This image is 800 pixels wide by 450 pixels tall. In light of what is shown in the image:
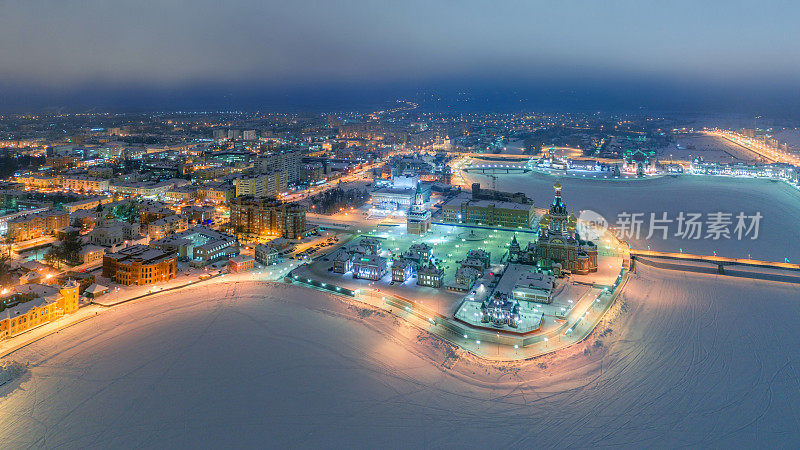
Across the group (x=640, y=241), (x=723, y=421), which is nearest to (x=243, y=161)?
(x=640, y=241)

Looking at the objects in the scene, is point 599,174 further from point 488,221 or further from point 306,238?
point 306,238

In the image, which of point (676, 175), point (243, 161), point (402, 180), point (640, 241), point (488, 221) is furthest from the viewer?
point (243, 161)

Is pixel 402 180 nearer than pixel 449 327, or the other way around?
pixel 449 327

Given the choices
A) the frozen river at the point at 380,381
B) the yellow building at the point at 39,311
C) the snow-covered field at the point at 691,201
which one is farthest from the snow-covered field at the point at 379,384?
the snow-covered field at the point at 691,201

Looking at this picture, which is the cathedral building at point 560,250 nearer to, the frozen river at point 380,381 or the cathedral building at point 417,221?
the frozen river at point 380,381

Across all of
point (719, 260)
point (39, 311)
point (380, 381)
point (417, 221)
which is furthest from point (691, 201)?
point (39, 311)

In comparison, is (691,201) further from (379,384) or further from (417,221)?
(379,384)
